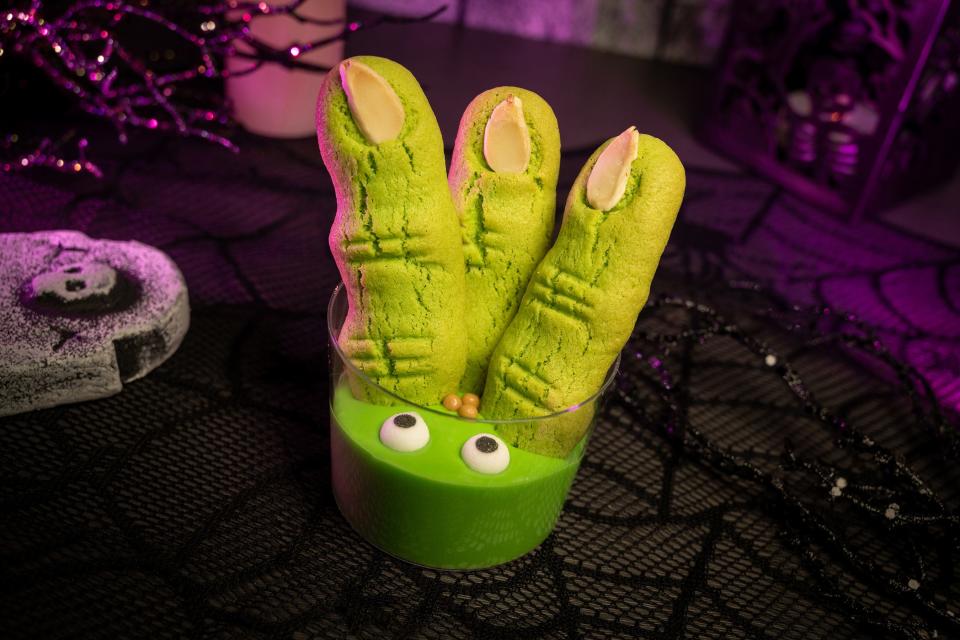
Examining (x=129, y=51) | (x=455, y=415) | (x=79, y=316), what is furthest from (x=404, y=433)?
(x=129, y=51)

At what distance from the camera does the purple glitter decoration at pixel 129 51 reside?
104cm

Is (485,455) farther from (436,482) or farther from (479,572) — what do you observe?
(479,572)

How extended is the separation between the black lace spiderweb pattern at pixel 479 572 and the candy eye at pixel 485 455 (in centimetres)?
14

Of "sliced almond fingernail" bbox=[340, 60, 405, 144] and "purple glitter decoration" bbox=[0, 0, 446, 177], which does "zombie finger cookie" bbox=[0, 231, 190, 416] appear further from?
"sliced almond fingernail" bbox=[340, 60, 405, 144]

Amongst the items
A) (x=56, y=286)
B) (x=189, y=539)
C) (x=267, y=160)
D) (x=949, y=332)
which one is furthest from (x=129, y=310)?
(x=949, y=332)

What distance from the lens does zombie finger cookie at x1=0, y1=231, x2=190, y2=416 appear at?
76 centimetres

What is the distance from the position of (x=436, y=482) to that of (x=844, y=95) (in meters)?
1.09

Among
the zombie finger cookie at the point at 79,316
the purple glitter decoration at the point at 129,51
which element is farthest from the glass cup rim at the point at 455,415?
the purple glitter decoration at the point at 129,51

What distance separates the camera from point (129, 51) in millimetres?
1330

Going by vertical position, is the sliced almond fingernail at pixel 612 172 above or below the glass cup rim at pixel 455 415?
above

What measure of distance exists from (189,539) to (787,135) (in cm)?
121

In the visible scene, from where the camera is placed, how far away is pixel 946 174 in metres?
1.56

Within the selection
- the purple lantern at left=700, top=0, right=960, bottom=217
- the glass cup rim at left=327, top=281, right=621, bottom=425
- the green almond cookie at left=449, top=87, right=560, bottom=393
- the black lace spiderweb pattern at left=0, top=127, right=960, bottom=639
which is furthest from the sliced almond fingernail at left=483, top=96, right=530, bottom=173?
the purple lantern at left=700, top=0, right=960, bottom=217

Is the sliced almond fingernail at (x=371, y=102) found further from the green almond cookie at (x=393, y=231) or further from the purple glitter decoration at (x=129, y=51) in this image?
the purple glitter decoration at (x=129, y=51)
